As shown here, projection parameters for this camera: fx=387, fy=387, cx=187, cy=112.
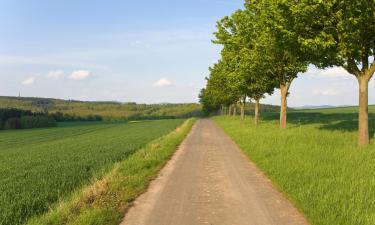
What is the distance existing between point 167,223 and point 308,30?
12.7 meters

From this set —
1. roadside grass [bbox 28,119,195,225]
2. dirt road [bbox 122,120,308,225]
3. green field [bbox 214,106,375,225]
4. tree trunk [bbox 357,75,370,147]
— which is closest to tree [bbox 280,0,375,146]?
tree trunk [bbox 357,75,370,147]

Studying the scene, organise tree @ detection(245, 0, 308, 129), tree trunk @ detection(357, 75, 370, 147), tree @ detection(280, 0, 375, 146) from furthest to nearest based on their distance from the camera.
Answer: tree @ detection(245, 0, 308, 129)
tree trunk @ detection(357, 75, 370, 147)
tree @ detection(280, 0, 375, 146)

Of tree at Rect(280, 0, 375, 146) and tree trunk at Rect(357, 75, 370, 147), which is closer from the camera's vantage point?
tree at Rect(280, 0, 375, 146)

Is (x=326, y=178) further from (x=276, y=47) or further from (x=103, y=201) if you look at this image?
(x=276, y=47)

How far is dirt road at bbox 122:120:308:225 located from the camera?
8.01 metres

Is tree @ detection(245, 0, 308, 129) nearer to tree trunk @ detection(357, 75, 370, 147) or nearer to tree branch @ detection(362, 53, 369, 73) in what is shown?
tree branch @ detection(362, 53, 369, 73)

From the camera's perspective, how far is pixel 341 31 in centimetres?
1641

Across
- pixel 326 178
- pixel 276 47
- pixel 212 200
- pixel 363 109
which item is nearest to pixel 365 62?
pixel 363 109

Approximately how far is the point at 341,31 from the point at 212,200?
415 inches

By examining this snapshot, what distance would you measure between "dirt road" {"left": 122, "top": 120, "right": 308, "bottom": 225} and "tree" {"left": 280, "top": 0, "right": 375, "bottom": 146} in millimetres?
6480

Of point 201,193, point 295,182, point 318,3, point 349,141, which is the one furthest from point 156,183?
point 349,141

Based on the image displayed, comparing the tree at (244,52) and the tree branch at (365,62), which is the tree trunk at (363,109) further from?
the tree at (244,52)

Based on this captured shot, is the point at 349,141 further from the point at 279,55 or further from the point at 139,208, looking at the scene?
the point at 139,208

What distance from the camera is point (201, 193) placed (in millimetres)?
10594
